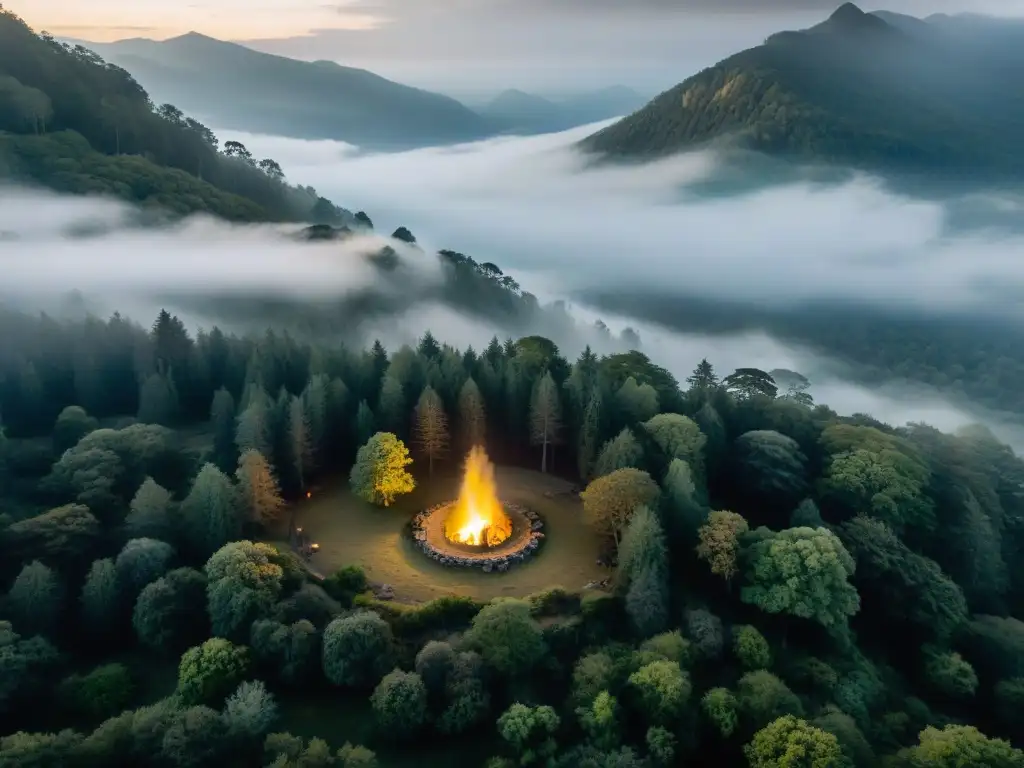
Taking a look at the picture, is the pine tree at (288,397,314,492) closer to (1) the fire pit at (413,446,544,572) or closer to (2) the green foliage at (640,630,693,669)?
(1) the fire pit at (413,446,544,572)

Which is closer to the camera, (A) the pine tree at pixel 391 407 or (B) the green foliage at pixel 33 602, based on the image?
(B) the green foliage at pixel 33 602

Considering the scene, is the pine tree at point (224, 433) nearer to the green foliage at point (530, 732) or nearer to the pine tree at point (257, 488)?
the pine tree at point (257, 488)

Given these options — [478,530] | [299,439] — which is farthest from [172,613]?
[478,530]

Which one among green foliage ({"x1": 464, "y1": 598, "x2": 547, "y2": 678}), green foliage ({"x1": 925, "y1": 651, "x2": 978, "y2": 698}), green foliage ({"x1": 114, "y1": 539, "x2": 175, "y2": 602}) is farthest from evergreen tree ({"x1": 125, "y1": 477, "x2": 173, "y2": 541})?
green foliage ({"x1": 925, "y1": 651, "x2": 978, "y2": 698})

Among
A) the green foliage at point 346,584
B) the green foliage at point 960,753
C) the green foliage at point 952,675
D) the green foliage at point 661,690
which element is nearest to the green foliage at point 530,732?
the green foliage at point 661,690

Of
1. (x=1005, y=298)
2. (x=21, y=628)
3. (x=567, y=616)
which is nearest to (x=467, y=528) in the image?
(x=567, y=616)
